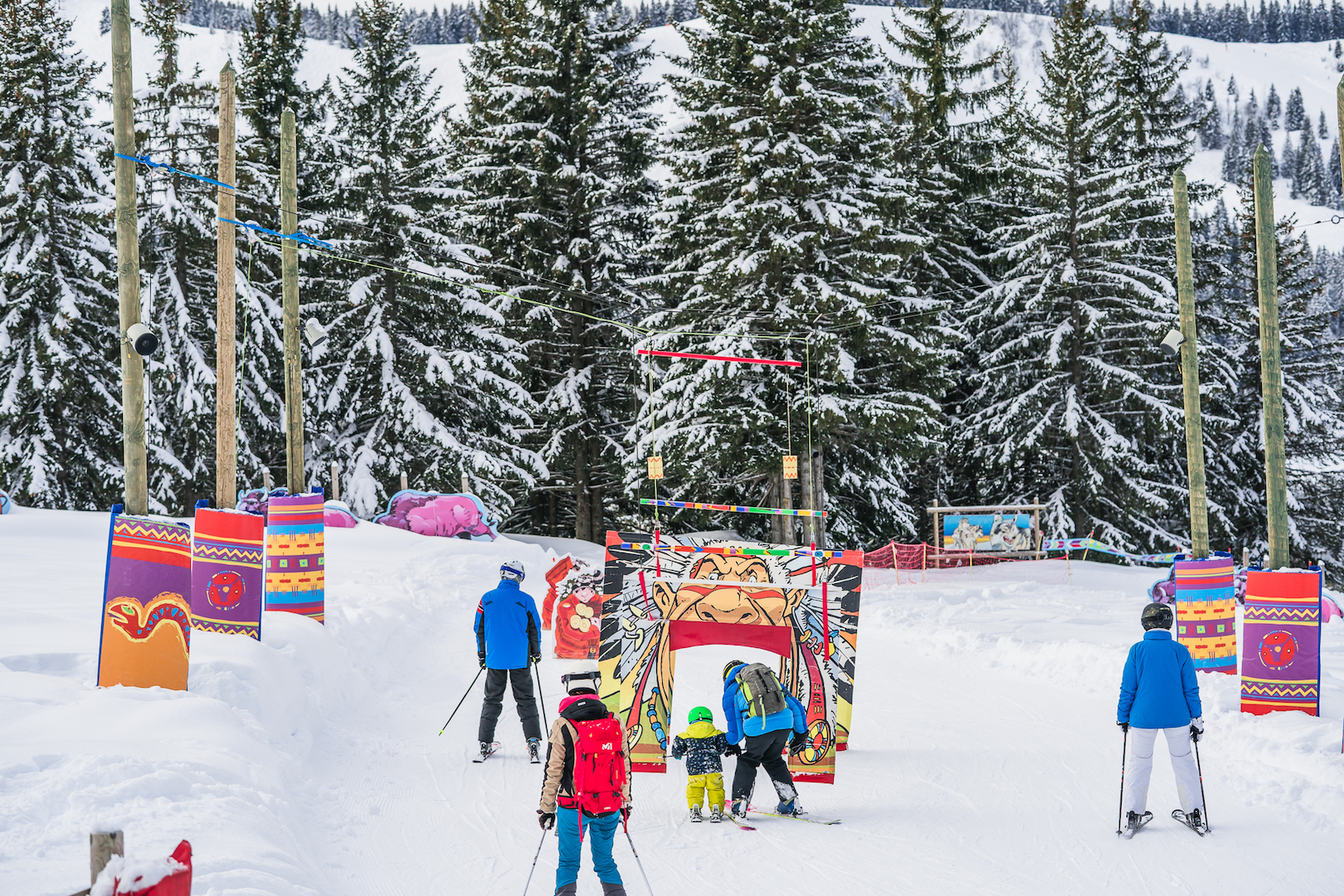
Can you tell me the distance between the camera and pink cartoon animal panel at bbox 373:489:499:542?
25516 mm

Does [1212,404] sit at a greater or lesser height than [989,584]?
greater

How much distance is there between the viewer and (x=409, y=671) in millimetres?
12633

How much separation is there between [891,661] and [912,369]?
12.2m

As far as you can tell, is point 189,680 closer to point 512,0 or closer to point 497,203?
point 497,203

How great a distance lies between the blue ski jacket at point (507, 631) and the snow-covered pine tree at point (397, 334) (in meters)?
19.8

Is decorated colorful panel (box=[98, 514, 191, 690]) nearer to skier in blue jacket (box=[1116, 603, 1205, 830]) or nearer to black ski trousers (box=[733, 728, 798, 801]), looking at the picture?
black ski trousers (box=[733, 728, 798, 801])

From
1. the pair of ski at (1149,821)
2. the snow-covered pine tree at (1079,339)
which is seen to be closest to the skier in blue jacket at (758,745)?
the pair of ski at (1149,821)

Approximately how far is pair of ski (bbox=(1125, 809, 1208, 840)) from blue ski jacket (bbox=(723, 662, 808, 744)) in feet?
7.68

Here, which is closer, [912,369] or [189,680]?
[189,680]

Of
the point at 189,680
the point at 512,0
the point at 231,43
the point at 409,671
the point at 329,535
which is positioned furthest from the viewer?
the point at 231,43

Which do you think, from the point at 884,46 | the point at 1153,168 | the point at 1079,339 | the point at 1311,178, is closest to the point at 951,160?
the point at 1153,168

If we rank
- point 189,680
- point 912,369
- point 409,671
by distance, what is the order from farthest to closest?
point 912,369, point 409,671, point 189,680

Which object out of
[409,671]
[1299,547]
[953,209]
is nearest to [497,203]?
[953,209]

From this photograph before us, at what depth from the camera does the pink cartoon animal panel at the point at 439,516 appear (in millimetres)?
25516
